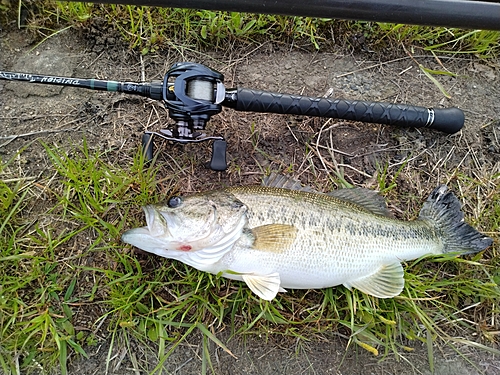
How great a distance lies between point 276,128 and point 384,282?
1.47 m

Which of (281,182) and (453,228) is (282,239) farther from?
(453,228)

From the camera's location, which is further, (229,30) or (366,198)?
(229,30)

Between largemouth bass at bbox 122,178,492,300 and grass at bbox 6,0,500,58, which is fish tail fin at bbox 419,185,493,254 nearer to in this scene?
largemouth bass at bbox 122,178,492,300

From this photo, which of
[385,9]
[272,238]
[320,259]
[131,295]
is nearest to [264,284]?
[272,238]

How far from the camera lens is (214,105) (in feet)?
8.86

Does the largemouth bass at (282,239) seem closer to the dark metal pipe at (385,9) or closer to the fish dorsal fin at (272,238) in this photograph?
the fish dorsal fin at (272,238)

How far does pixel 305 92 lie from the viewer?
3.47m

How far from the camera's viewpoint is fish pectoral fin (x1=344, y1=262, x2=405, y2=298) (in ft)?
9.16

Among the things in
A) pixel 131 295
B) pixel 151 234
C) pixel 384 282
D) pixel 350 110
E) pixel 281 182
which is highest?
pixel 350 110

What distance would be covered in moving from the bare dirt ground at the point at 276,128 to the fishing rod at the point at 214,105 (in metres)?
0.28

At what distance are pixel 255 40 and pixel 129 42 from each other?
1.08 metres

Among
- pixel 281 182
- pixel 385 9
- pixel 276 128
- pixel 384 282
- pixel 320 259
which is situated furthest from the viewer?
pixel 276 128

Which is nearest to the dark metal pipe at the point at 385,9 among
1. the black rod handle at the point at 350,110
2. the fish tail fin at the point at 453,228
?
the black rod handle at the point at 350,110

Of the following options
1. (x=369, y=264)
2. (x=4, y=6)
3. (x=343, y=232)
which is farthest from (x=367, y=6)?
(x=4, y=6)
